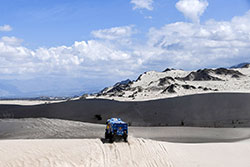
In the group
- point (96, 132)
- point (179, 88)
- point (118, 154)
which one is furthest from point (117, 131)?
point (179, 88)

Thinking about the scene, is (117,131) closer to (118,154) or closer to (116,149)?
(116,149)

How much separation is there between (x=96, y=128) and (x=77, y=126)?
1.42 m

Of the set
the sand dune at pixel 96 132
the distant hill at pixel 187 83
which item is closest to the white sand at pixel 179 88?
the distant hill at pixel 187 83

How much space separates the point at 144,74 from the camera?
62219 millimetres

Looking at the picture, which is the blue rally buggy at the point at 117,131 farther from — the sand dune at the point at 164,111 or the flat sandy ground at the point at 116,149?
the sand dune at the point at 164,111

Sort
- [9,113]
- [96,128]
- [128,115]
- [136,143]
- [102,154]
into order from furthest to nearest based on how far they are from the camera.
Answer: [9,113] → [128,115] → [96,128] → [136,143] → [102,154]

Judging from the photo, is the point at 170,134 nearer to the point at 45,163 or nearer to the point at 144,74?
the point at 45,163

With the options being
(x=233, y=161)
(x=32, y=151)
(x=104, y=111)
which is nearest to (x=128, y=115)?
(x=104, y=111)

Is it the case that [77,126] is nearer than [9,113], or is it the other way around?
[77,126]

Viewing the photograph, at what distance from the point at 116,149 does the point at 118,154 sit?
542 mm

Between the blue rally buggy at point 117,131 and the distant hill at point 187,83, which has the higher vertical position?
the distant hill at point 187,83

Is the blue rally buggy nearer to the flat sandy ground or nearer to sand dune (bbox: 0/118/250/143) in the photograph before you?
the flat sandy ground

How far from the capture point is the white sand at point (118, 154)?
8.73 meters

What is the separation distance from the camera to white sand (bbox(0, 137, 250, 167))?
28.7ft
